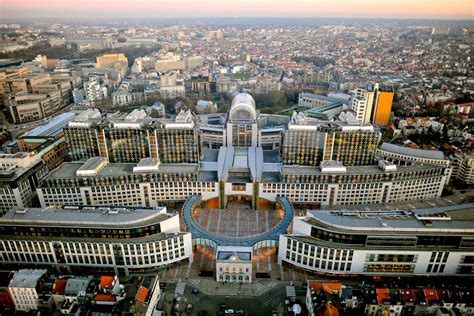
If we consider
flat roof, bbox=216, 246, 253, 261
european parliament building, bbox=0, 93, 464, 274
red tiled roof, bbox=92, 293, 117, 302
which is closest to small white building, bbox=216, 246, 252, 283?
flat roof, bbox=216, 246, 253, 261

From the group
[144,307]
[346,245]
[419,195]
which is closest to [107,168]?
[144,307]

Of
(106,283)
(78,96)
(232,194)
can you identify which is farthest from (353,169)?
(78,96)

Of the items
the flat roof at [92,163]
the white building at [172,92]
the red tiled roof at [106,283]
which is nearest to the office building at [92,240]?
the red tiled roof at [106,283]

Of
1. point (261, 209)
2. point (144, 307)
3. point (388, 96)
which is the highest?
point (388, 96)

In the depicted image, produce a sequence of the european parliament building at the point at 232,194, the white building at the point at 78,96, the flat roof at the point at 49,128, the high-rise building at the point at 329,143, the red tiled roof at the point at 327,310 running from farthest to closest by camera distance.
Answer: the white building at the point at 78,96 → the flat roof at the point at 49,128 → the high-rise building at the point at 329,143 → the european parliament building at the point at 232,194 → the red tiled roof at the point at 327,310

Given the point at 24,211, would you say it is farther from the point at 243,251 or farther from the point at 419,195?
the point at 419,195

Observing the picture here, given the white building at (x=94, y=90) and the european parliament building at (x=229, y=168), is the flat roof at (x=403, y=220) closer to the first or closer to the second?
the european parliament building at (x=229, y=168)

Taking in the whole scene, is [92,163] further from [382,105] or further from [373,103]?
[382,105]
